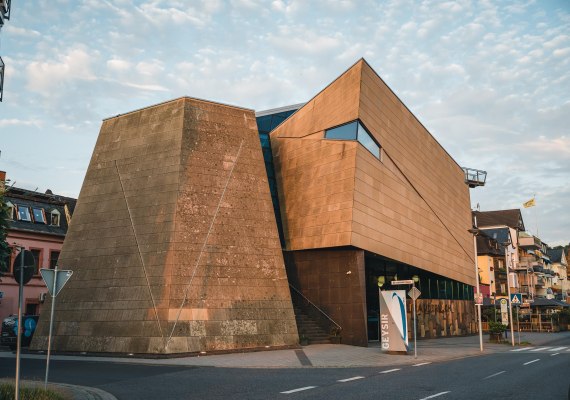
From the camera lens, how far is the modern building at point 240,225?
23438 mm

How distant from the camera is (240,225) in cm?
2628

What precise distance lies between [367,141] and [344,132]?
1652 millimetres

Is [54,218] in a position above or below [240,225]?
above

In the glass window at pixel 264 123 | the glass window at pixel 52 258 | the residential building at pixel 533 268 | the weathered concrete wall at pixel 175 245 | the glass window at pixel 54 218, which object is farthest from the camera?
the residential building at pixel 533 268

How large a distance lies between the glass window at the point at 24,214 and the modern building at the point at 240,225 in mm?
16535

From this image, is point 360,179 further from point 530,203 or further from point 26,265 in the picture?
point 530,203

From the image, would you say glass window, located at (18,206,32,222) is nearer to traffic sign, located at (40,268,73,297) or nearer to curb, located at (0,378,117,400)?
curb, located at (0,378,117,400)

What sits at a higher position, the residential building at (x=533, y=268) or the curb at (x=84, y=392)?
the residential building at (x=533, y=268)

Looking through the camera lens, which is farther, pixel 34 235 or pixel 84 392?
pixel 34 235

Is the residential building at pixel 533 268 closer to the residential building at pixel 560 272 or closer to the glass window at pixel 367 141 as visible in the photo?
the residential building at pixel 560 272

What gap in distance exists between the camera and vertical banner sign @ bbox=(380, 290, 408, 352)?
23.4 m

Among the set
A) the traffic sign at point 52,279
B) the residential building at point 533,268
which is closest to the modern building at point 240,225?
the traffic sign at point 52,279

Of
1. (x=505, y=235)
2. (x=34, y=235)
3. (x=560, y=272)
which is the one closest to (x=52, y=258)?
(x=34, y=235)

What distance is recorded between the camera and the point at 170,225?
2439 cm
